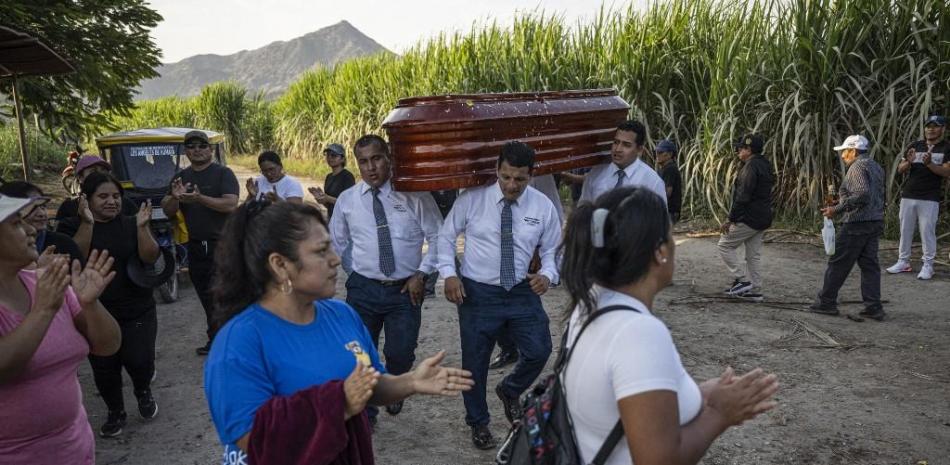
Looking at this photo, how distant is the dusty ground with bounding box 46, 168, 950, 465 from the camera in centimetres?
381

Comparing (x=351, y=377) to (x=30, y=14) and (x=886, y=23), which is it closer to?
(x=886, y=23)

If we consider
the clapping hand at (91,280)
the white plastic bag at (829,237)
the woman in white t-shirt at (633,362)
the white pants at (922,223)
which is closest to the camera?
the woman in white t-shirt at (633,362)

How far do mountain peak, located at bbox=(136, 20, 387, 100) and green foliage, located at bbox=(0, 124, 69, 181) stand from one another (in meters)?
133

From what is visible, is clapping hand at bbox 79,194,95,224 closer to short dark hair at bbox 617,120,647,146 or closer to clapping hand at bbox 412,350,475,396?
clapping hand at bbox 412,350,475,396

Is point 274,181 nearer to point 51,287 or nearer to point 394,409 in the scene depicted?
point 394,409

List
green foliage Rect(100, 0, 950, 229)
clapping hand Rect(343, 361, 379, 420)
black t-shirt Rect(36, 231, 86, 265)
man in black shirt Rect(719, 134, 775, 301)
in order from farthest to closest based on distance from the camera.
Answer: green foliage Rect(100, 0, 950, 229) → man in black shirt Rect(719, 134, 775, 301) → black t-shirt Rect(36, 231, 86, 265) → clapping hand Rect(343, 361, 379, 420)

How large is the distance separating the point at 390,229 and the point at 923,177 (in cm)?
593

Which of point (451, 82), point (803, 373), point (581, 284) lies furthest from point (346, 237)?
point (451, 82)

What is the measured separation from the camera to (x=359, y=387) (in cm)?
173

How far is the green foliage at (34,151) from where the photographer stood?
1730 cm

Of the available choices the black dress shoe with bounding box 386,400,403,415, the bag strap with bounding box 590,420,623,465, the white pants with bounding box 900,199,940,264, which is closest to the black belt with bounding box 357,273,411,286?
the black dress shoe with bounding box 386,400,403,415

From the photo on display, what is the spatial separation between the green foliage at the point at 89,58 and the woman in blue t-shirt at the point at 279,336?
361 inches

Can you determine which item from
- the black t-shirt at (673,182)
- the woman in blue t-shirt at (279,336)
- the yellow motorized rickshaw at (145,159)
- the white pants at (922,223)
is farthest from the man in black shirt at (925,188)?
the yellow motorized rickshaw at (145,159)

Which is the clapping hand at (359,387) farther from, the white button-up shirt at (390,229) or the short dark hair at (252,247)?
the white button-up shirt at (390,229)
